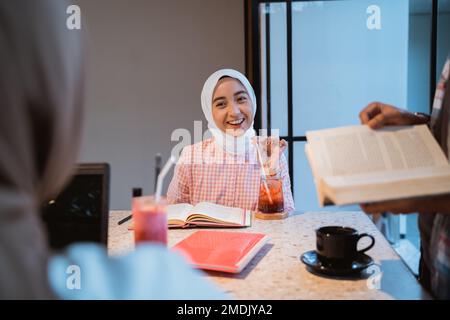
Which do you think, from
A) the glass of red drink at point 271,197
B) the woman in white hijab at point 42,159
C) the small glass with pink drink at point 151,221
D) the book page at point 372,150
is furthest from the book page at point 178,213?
the woman in white hijab at point 42,159

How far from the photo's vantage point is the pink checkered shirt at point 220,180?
216cm

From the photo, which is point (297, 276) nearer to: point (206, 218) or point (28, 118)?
point (206, 218)

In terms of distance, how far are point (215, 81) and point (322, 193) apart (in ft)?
4.83

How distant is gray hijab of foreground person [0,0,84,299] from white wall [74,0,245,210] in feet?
8.90

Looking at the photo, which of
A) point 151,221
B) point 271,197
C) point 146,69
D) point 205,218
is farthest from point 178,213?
point 146,69

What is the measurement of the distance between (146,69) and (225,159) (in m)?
1.28

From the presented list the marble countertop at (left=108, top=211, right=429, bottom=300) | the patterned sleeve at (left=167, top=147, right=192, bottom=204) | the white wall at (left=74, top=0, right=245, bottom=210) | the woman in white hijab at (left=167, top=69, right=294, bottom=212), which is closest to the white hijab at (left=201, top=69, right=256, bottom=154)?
the woman in white hijab at (left=167, top=69, right=294, bottom=212)

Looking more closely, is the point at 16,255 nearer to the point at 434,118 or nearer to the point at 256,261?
the point at 256,261

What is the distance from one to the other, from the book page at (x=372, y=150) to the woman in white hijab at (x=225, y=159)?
112 cm

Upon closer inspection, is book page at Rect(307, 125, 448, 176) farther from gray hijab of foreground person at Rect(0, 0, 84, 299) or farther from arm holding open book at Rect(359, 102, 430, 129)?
gray hijab of foreground person at Rect(0, 0, 84, 299)

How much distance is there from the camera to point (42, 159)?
45 cm

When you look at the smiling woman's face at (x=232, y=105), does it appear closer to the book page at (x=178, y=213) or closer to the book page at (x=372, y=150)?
the book page at (x=178, y=213)

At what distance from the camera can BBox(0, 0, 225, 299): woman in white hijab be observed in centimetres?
41
